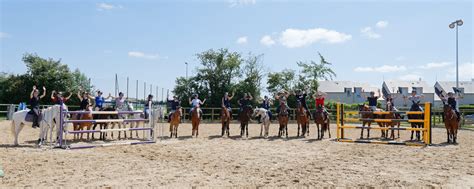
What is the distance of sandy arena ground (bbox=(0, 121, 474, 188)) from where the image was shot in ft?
21.6

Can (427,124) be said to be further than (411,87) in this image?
No

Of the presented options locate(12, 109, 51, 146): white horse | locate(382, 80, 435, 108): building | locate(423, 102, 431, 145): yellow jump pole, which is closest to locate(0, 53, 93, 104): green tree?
locate(12, 109, 51, 146): white horse

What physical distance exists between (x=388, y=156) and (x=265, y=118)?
6.59 meters

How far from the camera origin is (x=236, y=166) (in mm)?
8188

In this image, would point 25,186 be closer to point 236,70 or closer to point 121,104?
point 121,104

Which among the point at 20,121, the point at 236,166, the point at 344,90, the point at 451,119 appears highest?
the point at 344,90

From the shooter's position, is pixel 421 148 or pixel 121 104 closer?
pixel 421 148

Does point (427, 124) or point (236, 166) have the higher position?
point (427, 124)

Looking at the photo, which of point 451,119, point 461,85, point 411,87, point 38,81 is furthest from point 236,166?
point 461,85

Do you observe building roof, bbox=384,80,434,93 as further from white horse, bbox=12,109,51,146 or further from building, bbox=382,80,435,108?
white horse, bbox=12,109,51,146

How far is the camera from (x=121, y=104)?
14.6 metres

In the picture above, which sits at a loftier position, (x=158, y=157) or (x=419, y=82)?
(x=419, y=82)

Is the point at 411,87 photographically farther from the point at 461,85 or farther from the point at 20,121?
the point at 20,121

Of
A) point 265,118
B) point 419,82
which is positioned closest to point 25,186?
point 265,118
